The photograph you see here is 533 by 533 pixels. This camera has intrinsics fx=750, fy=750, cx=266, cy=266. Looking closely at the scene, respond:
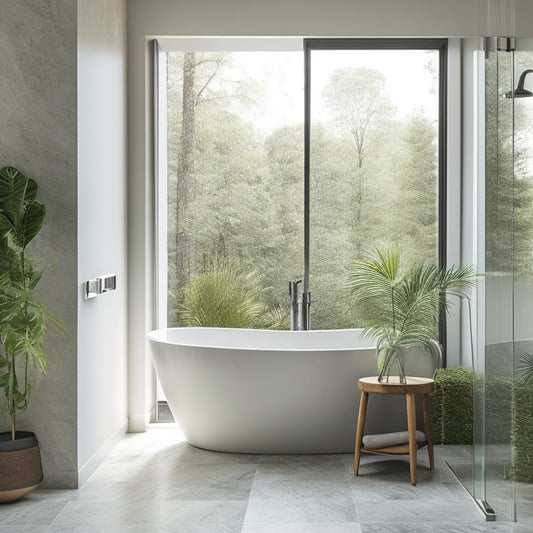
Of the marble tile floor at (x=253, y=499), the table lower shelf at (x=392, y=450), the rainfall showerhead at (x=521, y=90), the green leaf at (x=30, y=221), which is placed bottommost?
the marble tile floor at (x=253, y=499)

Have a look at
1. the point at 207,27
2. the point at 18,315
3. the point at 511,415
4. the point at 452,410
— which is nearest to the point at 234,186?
the point at 207,27

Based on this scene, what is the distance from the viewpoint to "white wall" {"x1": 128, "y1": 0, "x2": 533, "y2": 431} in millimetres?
Result: 5117

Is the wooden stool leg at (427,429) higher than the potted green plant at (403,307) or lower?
lower

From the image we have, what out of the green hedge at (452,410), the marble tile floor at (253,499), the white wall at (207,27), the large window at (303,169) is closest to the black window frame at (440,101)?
the large window at (303,169)

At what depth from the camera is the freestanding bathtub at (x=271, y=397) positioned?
4.34 meters

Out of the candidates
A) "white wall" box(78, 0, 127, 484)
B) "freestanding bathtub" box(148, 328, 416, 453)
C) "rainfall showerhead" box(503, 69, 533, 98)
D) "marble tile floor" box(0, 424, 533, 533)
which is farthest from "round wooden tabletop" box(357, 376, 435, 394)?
"rainfall showerhead" box(503, 69, 533, 98)

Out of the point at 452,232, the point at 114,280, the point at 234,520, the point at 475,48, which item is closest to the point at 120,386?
the point at 114,280

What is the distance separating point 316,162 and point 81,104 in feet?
6.46

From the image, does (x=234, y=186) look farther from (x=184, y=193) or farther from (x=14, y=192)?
(x=14, y=192)

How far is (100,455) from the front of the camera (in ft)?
14.2

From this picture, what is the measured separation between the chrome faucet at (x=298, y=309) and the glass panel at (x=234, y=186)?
0.44ft

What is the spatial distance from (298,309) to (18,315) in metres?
2.32

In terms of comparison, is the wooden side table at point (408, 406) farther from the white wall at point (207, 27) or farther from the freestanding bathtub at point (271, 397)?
the white wall at point (207, 27)

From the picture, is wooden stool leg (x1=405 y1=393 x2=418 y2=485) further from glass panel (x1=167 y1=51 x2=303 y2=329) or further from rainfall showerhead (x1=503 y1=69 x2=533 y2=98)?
rainfall showerhead (x1=503 y1=69 x2=533 y2=98)
